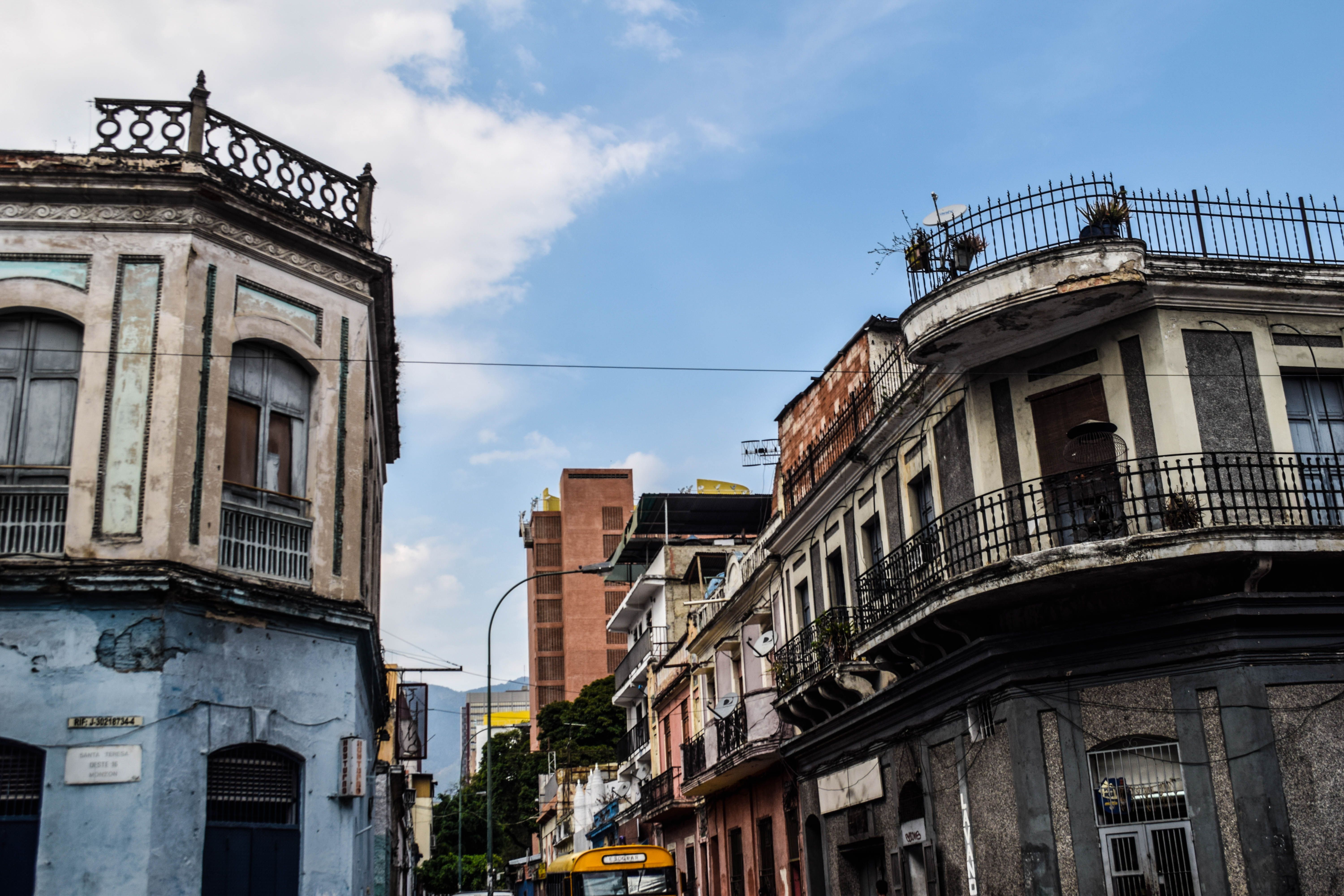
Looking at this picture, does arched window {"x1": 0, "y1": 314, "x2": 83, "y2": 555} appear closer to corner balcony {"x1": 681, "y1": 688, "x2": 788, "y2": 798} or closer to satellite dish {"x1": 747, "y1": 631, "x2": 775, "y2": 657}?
corner balcony {"x1": 681, "y1": 688, "x2": 788, "y2": 798}

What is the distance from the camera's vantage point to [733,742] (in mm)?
24938

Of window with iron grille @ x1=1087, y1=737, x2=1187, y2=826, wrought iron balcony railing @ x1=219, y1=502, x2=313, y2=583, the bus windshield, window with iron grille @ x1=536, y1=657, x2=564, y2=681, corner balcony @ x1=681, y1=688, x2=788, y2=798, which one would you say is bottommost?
the bus windshield

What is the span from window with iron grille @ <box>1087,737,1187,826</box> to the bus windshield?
1439 cm

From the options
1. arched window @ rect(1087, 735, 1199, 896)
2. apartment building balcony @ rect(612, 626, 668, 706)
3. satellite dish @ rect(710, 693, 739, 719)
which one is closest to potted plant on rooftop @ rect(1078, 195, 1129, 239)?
arched window @ rect(1087, 735, 1199, 896)

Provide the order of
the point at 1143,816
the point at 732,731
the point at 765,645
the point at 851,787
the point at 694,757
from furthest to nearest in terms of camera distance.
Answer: the point at 694,757 → the point at 732,731 → the point at 765,645 → the point at 851,787 → the point at 1143,816

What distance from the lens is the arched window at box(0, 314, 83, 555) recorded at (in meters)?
11.4

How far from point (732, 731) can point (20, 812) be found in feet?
53.7

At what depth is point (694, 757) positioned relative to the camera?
2892cm

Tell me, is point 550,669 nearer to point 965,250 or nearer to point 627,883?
point 627,883

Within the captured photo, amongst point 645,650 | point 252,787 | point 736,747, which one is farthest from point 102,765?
point 645,650

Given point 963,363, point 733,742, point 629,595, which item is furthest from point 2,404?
point 629,595

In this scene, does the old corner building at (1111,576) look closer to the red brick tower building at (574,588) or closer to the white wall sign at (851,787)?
the white wall sign at (851,787)

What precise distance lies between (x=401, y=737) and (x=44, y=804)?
16.9 meters

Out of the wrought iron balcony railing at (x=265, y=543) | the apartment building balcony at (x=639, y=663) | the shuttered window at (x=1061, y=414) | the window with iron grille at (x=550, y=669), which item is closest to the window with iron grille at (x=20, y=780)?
the wrought iron balcony railing at (x=265, y=543)
